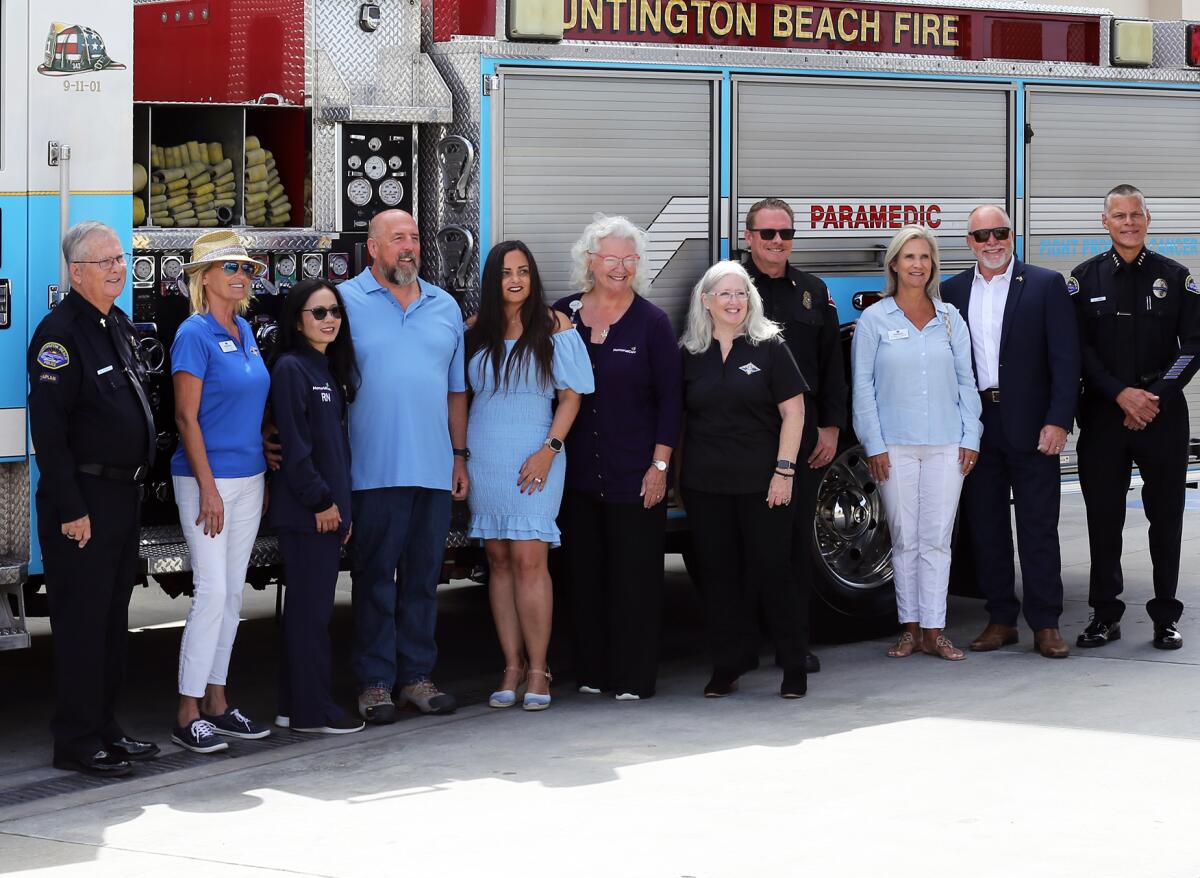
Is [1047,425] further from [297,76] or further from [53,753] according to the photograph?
[53,753]

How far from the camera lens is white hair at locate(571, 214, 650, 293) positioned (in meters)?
7.34

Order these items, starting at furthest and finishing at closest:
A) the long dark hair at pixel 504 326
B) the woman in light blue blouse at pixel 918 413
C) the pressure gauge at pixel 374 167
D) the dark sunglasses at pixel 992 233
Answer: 1. the dark sunglasses at pixel 992 233
2. the woman in light blue blouse at pixel 918 413
3. the pressure gauge at pixel 374 167
4. the long dark hair at pixel 504 326

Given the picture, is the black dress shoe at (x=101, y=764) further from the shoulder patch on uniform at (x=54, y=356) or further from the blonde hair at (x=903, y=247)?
the blonde hair at (x=903, y=247)

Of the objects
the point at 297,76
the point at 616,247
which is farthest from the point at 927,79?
the point at 297,76

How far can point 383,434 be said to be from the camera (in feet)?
23.0

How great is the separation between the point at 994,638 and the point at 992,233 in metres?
1.71

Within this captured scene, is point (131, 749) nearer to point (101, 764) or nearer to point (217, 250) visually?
point (101, 764)

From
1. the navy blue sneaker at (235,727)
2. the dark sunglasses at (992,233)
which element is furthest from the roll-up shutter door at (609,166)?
the navy blue sneaker at (235,727)

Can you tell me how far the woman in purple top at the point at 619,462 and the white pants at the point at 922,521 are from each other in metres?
1.18

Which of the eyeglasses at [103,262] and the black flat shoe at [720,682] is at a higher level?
the eyeglasses at [103,262]

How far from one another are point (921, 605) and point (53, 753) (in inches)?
140

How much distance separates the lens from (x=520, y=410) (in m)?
7.25

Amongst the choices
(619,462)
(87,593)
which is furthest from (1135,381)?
(87,593)

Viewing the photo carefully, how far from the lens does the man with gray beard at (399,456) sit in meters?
7.00
